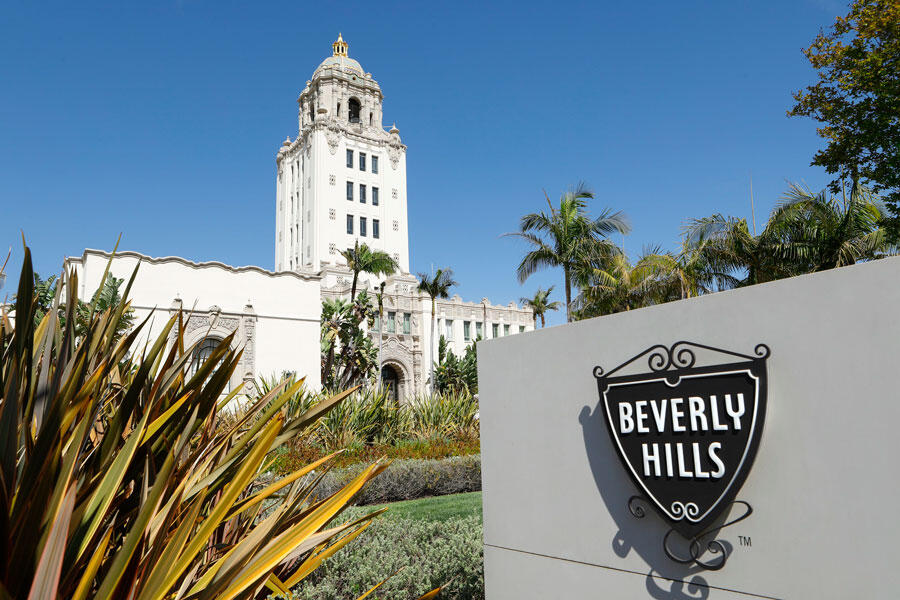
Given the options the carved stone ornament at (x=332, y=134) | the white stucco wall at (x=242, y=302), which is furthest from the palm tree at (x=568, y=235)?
the carved stone ornament at (x=332, y=134)

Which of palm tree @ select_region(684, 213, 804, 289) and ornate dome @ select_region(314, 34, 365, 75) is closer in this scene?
palm tree @ select_region(684, 213, 804, 289)

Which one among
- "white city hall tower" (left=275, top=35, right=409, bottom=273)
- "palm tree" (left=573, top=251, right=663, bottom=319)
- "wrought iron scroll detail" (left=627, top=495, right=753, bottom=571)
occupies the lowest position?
"wrought iron scroll detail" (left=627, top=495, right=753, bottom=571)

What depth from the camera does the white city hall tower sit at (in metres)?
55.5

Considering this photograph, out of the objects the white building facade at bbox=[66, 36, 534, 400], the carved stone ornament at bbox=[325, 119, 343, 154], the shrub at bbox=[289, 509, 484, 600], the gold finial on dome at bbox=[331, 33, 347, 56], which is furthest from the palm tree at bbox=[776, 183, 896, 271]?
the gold finial on dome at bbox=[331, 33, 347, 56]

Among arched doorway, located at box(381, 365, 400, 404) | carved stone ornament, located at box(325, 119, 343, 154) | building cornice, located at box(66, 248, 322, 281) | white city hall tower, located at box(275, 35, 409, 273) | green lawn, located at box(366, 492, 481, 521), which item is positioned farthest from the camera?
carved stone ornament, located at box(325, 119, 343, 154)

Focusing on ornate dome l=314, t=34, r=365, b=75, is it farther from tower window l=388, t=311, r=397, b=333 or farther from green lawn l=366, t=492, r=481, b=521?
green lawn l=366, t=492, r=481, b=521

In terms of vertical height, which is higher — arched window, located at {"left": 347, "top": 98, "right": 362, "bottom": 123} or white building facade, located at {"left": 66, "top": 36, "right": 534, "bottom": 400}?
arched window, located at {"left": 347, "top": 98, "right": 362, "bottom": 123}

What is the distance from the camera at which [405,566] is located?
480 cm

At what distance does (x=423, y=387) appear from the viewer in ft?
146

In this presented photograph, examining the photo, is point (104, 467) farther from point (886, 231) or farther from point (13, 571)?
point (886, 231)

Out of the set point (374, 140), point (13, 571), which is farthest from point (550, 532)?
point (374, 140)

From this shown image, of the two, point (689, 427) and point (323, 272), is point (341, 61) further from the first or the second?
point (689, 427)

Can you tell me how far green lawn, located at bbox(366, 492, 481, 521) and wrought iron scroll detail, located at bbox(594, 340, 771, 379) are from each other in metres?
7.43

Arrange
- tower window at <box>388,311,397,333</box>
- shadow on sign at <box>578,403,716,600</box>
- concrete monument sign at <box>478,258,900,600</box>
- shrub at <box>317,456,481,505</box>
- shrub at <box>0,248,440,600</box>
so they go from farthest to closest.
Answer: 1. tower window at <box>388,311,397,333</box>
2. shrub at <box>317,456,481,505</box>
3. shadow on sign at <box>578,403,716,600</box>
4. concrete monument sign at <box>478,258,900,600</box>
5. shrub at <box>0,248,440,600</box>
